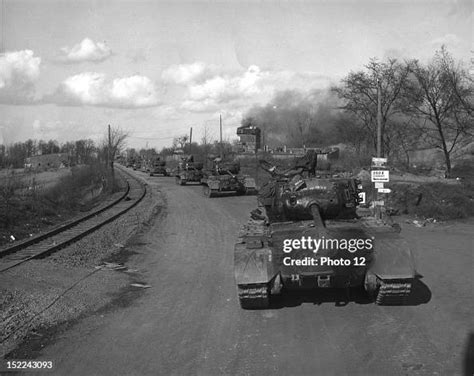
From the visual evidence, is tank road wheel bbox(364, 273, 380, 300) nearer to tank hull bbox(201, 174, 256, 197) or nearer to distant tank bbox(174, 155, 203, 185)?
tank hull bbox(201, 174, 256, 197)

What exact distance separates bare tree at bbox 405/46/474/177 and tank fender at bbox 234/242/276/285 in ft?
80.6

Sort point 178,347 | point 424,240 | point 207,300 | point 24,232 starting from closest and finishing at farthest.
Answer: point 178,347 < point 207,300 < point 424,240 < point 24,232

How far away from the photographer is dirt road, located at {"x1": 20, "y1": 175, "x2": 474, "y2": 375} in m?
5.15

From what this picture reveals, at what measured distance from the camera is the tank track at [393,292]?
6.90m

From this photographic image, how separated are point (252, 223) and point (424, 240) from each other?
675cm

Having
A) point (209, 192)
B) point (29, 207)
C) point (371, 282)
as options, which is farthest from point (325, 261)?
point (209, 192)

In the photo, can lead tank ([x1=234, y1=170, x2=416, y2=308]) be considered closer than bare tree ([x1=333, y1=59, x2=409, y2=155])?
Yes

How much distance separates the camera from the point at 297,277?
689cm

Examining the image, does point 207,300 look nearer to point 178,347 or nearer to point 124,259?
point 178,347

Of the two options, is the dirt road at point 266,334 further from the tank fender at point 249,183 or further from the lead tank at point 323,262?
the tank fender at point 249,183

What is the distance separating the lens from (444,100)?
31031 millimetres

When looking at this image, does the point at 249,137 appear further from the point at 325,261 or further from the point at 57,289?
the point at 325,261

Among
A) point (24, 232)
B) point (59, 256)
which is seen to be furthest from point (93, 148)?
point (59, 256)

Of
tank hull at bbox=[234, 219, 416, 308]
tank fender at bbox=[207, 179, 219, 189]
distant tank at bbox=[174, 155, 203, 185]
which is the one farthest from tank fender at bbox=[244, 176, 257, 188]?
tank hull at bbox=[234, 219, 416, 308]
